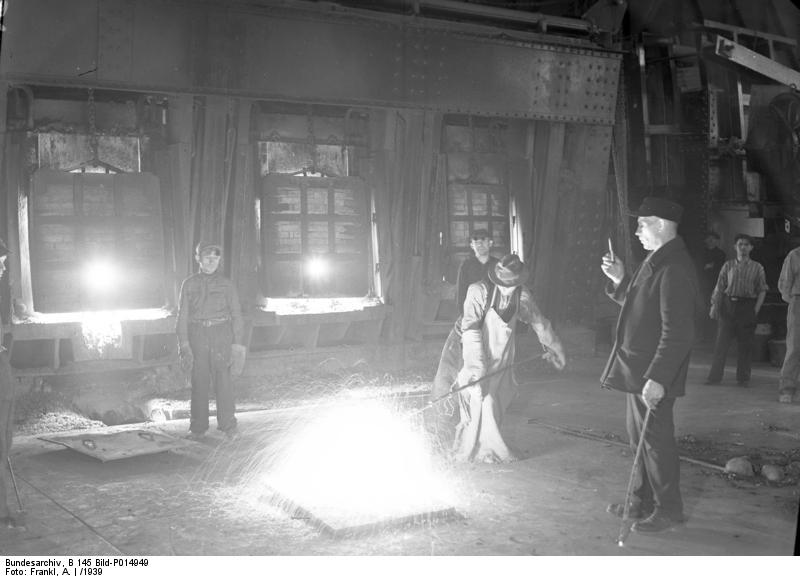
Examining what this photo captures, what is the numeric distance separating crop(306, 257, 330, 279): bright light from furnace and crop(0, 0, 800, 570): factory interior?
0.07 feet

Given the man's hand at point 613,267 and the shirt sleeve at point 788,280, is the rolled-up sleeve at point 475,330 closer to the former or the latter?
the man's hand at point 613,267

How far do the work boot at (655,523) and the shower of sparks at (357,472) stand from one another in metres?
1.10

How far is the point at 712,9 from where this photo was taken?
13.9m

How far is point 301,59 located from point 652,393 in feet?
17.9

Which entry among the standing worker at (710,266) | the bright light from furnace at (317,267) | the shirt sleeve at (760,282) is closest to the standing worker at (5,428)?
the bright light from furnace at (317,267)

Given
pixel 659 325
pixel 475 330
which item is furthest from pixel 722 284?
pixel 659 325

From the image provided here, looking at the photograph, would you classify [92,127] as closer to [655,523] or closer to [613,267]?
[613,267]

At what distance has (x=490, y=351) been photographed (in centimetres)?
680

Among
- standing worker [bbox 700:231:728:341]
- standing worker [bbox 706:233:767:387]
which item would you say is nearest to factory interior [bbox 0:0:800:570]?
standing worker [bbox 706:233:767:387]

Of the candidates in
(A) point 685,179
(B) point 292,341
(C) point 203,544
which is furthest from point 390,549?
(A) point 685,179

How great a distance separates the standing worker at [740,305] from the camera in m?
10.4

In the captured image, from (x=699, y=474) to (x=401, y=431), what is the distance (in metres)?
2.23

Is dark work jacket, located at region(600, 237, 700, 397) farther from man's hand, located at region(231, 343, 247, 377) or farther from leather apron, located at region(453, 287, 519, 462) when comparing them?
man's hand, located at region(231, 343, 247, 377)

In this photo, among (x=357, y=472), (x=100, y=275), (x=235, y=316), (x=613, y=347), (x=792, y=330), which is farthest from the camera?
(x=792, y=330)
